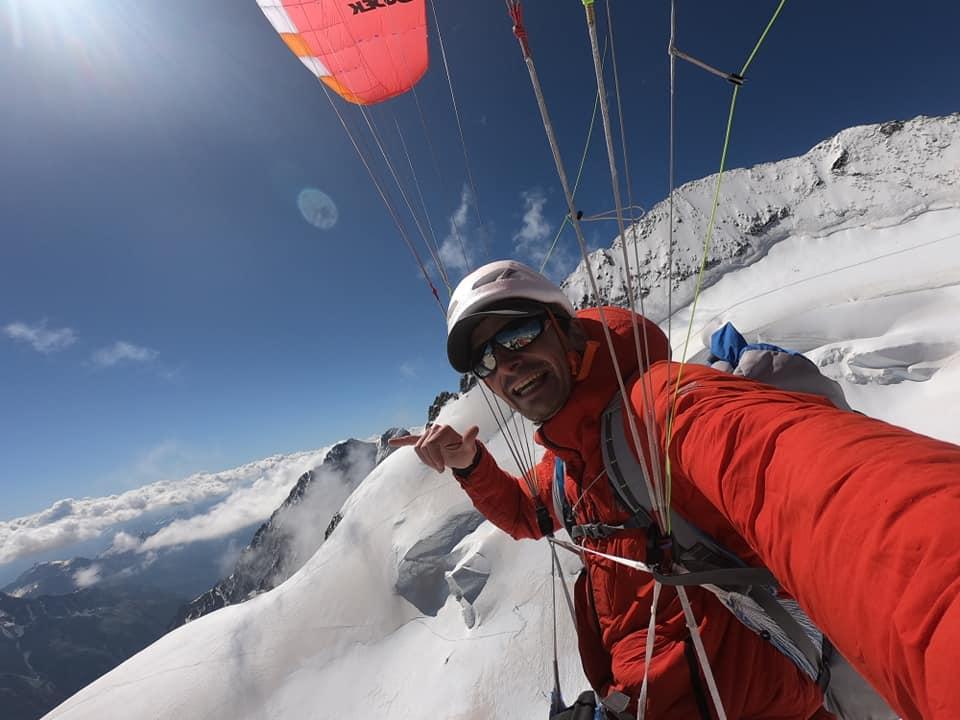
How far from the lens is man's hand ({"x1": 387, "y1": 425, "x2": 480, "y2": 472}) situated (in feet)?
9.61

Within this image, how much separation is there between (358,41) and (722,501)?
542 cm

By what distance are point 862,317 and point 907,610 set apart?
21.8m

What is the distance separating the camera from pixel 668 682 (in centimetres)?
204

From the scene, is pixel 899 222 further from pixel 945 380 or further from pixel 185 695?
pixel 185 695

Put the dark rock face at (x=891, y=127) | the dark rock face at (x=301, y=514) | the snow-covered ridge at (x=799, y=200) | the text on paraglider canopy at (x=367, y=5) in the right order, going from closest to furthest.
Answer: the text on paraglider canopy at (x=367, y=5) < the snow-covered ridge at (x=799, y=200) < the dark rock face at (x=891, y=127) < the dark rock face at (x=301, y=514)

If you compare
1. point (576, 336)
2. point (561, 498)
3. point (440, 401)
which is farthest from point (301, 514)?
point (576, 336)

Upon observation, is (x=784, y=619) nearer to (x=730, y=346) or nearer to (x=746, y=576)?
(x=746, y=576)

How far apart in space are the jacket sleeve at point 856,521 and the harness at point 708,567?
1.86 feet

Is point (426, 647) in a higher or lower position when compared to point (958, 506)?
lower

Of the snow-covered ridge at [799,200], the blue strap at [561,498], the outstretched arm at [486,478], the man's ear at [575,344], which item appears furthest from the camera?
the snow-covered ridge at [799,200]

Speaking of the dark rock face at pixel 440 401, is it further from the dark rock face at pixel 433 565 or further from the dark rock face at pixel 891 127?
the dark rock face at pixel 891 127

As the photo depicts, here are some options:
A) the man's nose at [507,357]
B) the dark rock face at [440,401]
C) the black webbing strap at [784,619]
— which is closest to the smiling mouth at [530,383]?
the man's nose at [507,357]

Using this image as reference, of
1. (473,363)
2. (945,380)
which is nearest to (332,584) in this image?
(473,363)

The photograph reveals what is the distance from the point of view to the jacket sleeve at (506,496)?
10.9ft
